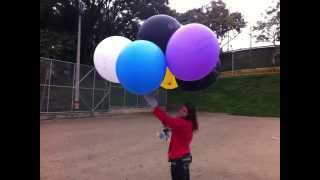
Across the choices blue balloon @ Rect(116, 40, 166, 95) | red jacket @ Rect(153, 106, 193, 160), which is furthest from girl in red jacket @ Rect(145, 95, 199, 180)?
blue balloon @ Rect(116, 40, 166, 95)

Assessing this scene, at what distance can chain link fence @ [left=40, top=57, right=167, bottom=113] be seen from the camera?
1703cm

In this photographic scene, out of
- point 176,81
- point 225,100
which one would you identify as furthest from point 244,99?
point 176,81

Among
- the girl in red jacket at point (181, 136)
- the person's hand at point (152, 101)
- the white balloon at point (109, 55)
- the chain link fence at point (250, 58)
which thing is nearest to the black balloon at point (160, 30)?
the white balloon at point (109, 55)

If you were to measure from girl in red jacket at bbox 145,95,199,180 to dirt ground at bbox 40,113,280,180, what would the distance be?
2435 millimetres

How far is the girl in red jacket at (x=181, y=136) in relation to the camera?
4.54m

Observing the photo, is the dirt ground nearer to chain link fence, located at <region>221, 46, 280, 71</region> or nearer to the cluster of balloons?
the cluster of balloons

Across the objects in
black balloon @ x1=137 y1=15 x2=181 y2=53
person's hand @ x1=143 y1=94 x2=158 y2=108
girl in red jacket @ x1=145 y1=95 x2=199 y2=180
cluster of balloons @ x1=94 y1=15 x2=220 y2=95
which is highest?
black balloon @ x1=137 y1=15 x2=181 y2=53

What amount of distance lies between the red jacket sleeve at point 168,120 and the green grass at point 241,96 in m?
20.5

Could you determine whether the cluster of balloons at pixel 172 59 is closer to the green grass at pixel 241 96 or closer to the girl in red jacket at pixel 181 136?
the girl in red jacket at pixel 181 136

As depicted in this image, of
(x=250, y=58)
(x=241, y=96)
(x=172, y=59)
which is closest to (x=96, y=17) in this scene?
(x=241, y=96)

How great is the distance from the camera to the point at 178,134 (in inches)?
180
